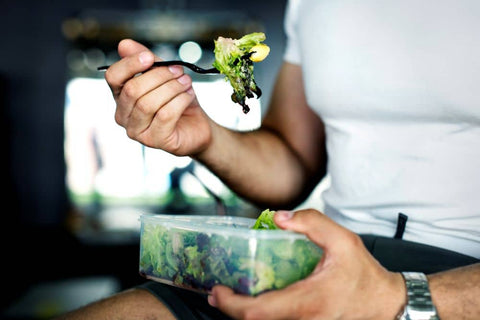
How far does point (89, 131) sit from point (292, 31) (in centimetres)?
304

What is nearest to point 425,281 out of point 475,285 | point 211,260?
point 475,285

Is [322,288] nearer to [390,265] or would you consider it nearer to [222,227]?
[222,227]

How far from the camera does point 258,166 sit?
1.47 meters

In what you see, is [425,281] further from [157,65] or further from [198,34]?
[198,34]

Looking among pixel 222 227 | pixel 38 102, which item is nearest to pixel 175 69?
pixel 222 227

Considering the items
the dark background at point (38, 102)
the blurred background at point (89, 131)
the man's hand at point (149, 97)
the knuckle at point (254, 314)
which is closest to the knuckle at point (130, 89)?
the man's hand at point (149, 97)

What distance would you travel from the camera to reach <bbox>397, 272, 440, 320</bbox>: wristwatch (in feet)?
2.69

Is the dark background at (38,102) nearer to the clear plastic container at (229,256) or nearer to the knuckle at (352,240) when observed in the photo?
the clear plastic container at (229,256)

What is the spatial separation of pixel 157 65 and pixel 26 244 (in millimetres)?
3751

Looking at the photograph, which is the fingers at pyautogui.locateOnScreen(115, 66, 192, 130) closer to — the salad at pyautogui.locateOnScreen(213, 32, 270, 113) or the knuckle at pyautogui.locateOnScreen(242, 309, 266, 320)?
the salad at pyautogui.locateOnScreen(213, 32, 270, 113)

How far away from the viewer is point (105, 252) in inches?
170

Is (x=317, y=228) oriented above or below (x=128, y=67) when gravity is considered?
below

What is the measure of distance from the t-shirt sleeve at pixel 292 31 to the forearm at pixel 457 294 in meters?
0.87

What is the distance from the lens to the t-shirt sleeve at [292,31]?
1516 mm
